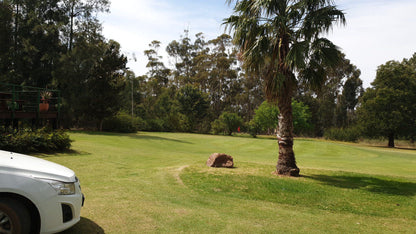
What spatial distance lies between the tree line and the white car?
8.06m

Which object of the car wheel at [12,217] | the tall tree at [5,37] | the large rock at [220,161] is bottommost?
the large rock at [220,161]

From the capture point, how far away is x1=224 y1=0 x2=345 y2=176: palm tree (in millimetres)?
9844

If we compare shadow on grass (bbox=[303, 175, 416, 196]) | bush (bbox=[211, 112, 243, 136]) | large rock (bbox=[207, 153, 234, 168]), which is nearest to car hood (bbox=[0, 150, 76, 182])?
large rock (bbox=[207, 153, 234, 168])

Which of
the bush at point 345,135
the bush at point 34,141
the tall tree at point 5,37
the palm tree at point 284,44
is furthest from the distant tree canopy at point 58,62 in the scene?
the bush at point 345,135

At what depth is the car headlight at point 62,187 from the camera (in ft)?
11.6

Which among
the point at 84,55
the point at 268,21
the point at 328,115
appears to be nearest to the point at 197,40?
the point at 328,115

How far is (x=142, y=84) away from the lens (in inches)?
2447

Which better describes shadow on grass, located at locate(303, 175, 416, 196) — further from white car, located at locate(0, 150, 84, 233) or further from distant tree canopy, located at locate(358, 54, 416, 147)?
distant tree canopy, located at locate(358, 54, 416, 147)

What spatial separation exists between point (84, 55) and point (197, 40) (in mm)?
38790

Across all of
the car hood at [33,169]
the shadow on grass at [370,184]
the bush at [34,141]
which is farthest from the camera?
the bush at [34,141]

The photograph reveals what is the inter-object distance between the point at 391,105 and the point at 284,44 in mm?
36726

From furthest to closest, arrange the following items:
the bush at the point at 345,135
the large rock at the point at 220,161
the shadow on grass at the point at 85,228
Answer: the bush at the point at 345,135 < the large rock at the point at 220,161 < the shadow on grass at the point at 85,228

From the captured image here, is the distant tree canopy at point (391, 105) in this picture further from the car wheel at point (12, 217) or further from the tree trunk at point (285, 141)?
the car wheel at point (12, 217)

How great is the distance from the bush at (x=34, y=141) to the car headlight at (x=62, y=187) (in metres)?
8.95
